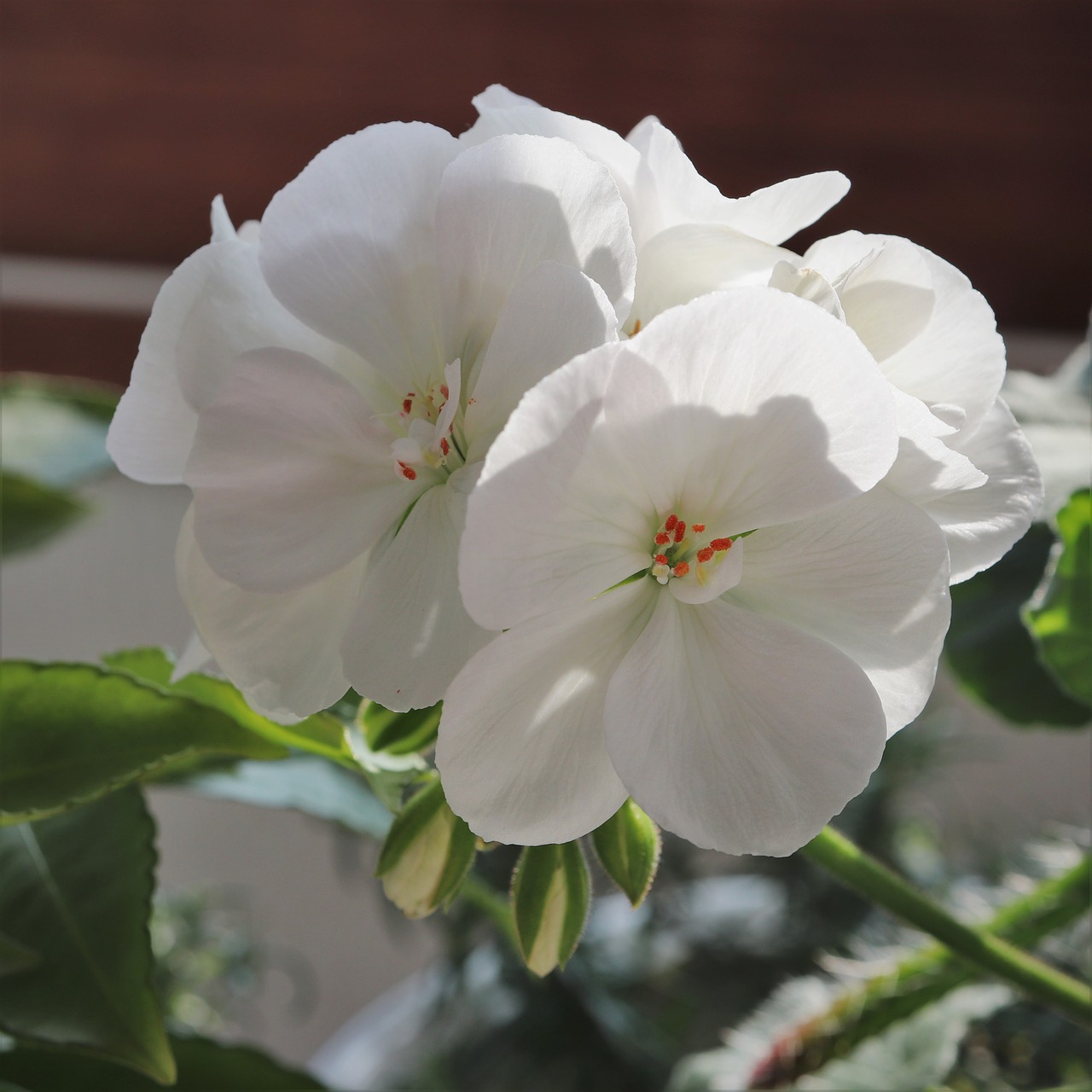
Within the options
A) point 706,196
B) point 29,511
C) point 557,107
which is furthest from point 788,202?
point 557,107

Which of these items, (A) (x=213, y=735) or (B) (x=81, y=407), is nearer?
(A) (x=213, y=735)

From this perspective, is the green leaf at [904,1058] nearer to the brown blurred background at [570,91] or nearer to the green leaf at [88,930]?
the green leaf at [88,930]

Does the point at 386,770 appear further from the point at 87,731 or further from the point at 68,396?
the point at 68,396

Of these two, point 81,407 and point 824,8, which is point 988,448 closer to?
point 81,407

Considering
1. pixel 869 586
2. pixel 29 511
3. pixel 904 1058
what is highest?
pixel 869 586

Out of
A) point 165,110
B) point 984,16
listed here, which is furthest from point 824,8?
Answer: point 165,110

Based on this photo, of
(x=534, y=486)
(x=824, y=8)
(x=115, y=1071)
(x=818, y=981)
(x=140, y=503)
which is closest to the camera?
(x=534, y=486)

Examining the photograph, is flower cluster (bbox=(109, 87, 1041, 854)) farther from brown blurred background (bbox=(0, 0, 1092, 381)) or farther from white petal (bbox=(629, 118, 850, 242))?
brown blurred background (bbox=(0, 0, 1092, 381))
